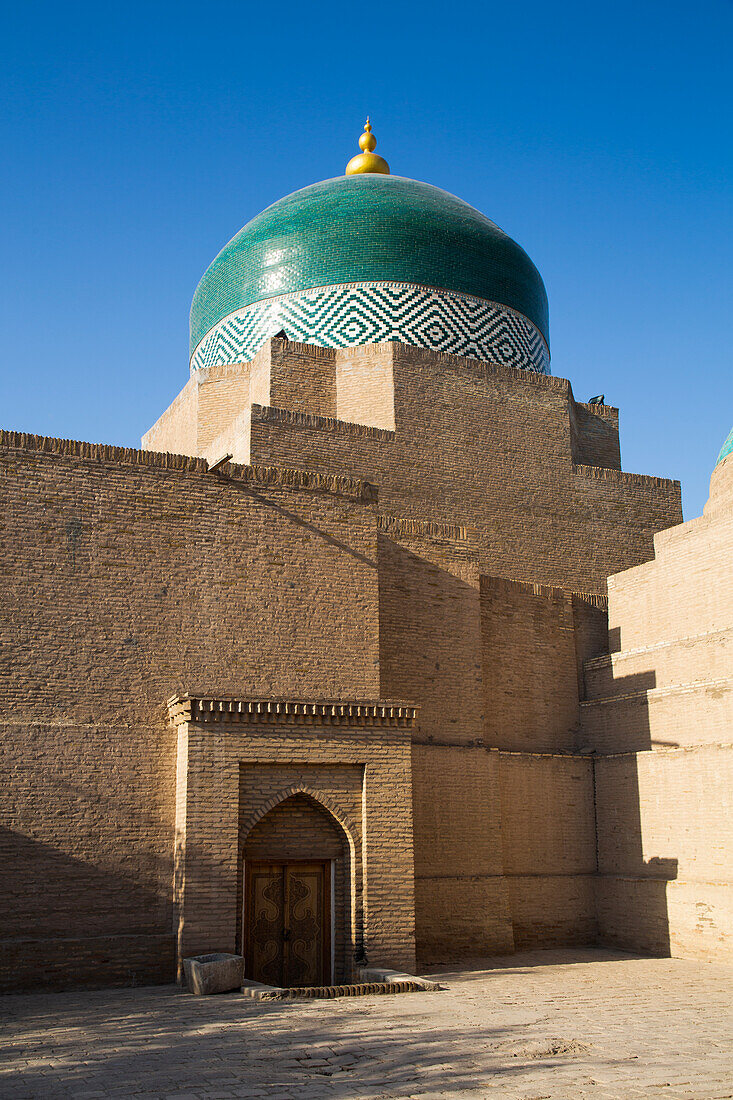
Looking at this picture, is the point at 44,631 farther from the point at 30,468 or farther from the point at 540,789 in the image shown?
the point at 540,789

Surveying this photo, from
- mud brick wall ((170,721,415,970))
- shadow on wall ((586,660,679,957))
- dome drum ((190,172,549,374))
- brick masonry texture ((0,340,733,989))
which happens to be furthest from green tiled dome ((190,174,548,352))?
mud brick wall ((170,721,415,970))

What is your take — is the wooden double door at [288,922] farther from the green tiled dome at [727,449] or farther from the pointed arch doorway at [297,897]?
the green tiled dome at [727,449]

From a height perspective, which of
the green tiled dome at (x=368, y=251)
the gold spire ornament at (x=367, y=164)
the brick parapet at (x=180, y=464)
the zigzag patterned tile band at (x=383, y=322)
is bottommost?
the brick parapet at (x=180, y=464)

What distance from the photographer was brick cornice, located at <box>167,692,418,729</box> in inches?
307

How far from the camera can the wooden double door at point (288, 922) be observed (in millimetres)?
7969

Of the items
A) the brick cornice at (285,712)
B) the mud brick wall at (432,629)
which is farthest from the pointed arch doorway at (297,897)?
the mud brick wall at (432,629)

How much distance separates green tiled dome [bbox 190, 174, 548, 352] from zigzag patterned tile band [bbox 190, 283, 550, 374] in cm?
14

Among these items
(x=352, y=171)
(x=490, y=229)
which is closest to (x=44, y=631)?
(x=490, y=229)

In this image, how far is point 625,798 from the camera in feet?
35.3

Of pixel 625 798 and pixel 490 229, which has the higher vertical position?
pixel 490 229

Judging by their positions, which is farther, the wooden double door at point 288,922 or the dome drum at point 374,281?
the dome drum at point 374,281

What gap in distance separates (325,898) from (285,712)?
1.52 metres

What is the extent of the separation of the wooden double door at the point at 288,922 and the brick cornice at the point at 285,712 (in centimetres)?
111

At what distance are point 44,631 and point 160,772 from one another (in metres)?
1.39
